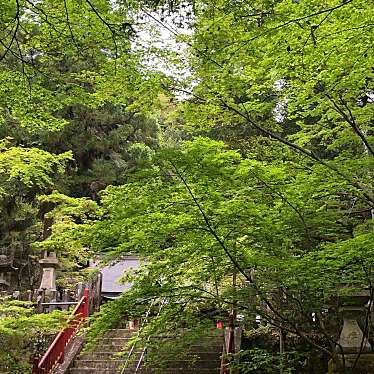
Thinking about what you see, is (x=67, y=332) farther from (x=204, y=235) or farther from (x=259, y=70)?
(x=259, y=70)

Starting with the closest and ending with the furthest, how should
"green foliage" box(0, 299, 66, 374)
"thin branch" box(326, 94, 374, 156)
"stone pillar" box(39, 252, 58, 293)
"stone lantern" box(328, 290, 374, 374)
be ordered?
"stone lantern" box(328, 290, 374, 374)
"thin branch" box(326, 94, 374, 156)
"green foliage" box(0, 299, 66, 374)
"stone pillar" box(39, 252, 58, 293)

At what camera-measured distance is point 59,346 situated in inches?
385

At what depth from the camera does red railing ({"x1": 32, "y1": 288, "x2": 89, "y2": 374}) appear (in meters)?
8.83

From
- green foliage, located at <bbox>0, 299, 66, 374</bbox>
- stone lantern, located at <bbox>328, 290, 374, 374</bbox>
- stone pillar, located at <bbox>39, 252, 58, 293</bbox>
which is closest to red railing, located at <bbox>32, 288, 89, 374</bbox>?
green foliage, located at <bbox>0, 299, 66, 374</bbox>

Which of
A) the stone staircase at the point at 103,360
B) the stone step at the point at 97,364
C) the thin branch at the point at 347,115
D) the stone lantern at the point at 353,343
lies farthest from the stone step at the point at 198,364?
the thin branch at the point at 347,115

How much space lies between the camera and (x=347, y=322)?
5742 mm

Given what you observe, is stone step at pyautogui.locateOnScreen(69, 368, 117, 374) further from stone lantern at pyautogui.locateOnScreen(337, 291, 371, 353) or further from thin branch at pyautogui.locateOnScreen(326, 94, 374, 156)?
thin branch at pyautogui.locateOnScreen(326, 94, 374, 156)

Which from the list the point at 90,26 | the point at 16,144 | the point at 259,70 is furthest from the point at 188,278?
the point at 16,144

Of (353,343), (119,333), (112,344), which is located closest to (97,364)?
(112,344)

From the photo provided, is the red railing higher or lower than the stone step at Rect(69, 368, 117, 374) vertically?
higher

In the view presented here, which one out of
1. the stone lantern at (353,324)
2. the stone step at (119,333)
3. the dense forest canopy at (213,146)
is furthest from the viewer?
the stone step at (119,333)

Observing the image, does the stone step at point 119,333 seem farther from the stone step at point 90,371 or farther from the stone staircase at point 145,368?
the stone step at point 90,371

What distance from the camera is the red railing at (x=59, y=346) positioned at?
8827 mm

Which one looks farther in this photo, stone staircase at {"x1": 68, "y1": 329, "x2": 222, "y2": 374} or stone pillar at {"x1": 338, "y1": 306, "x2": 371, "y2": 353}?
stone staircase at {"x1": 68, "y1": 329, "x2": 222, "y2": 374}
